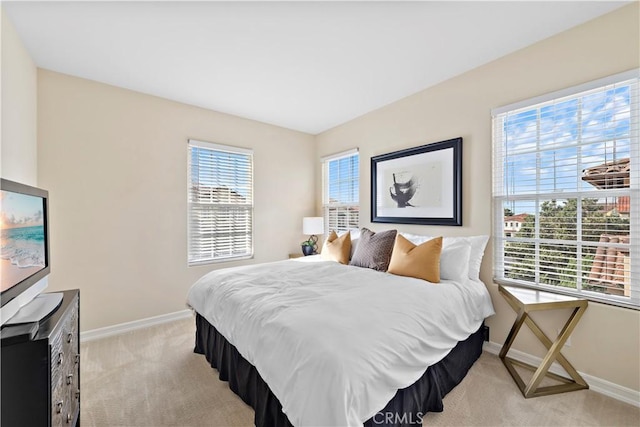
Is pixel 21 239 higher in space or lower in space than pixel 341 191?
lower

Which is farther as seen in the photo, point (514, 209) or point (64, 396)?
point (514, 209)

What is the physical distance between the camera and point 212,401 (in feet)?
6.30

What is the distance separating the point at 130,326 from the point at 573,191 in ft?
14.7

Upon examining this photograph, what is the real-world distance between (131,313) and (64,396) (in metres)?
1.99

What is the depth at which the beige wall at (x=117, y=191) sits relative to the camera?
9.06ft

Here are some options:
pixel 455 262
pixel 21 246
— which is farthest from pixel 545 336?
pixel 21 246

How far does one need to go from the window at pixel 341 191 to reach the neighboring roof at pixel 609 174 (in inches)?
98.7

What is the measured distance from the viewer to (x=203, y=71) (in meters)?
2.74

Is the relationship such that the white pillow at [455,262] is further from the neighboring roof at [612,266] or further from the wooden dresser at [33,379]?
the wooden dresser at [33,379]

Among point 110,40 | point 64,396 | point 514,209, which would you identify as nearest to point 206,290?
point 64,396

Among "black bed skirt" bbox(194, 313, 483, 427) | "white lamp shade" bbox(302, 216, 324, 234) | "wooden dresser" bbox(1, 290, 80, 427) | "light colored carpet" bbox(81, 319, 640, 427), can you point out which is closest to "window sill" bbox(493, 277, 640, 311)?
"black bed skirt" bbox(194, 313, 483, 427)

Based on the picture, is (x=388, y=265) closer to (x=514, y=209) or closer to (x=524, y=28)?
(x=514, y=209)

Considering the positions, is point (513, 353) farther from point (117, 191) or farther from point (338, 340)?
point (117, 191)

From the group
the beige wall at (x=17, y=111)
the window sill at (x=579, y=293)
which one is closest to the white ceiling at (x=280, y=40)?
the beige wall at (x=17, y=111)
